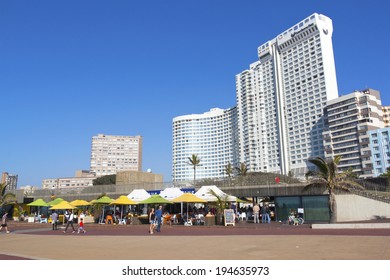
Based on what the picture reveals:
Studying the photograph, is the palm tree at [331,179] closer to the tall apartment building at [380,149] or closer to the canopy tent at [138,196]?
the canopy tent at [138,196]

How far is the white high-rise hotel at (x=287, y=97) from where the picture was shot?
137875 mm

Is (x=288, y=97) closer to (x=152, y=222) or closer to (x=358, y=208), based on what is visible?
(x=358, y=208)

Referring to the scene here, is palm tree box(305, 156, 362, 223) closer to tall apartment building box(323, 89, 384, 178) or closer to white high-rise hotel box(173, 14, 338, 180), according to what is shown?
tall apartment building box(323, 89, 384, 178)

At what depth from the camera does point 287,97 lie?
5969 inches

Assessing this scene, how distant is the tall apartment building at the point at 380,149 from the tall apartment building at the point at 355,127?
3.90 ft

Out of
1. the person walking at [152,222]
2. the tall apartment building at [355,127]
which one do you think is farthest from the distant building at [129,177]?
the tall apartment building at [355,127]

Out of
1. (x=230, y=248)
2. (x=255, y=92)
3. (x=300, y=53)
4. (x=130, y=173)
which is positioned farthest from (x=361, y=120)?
(x=230, y=248)

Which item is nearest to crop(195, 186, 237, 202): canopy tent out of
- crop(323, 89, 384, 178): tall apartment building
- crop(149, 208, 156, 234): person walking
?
crop(149, 208, 156, 234): person walking

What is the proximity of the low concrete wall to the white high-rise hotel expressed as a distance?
9931cm

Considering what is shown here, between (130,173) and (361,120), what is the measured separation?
267ft

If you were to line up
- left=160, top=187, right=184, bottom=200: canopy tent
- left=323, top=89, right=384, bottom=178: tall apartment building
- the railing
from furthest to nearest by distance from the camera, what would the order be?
left=323, top=89, right=384, bottom=178: tall apartment building
left=160, top=187, right=184, bottom=200: canopy tent
the railing

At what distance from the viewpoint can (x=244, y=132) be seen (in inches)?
6654

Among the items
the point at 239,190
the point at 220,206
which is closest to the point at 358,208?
the point at 220,206

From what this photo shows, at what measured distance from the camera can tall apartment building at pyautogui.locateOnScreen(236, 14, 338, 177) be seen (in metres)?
138
